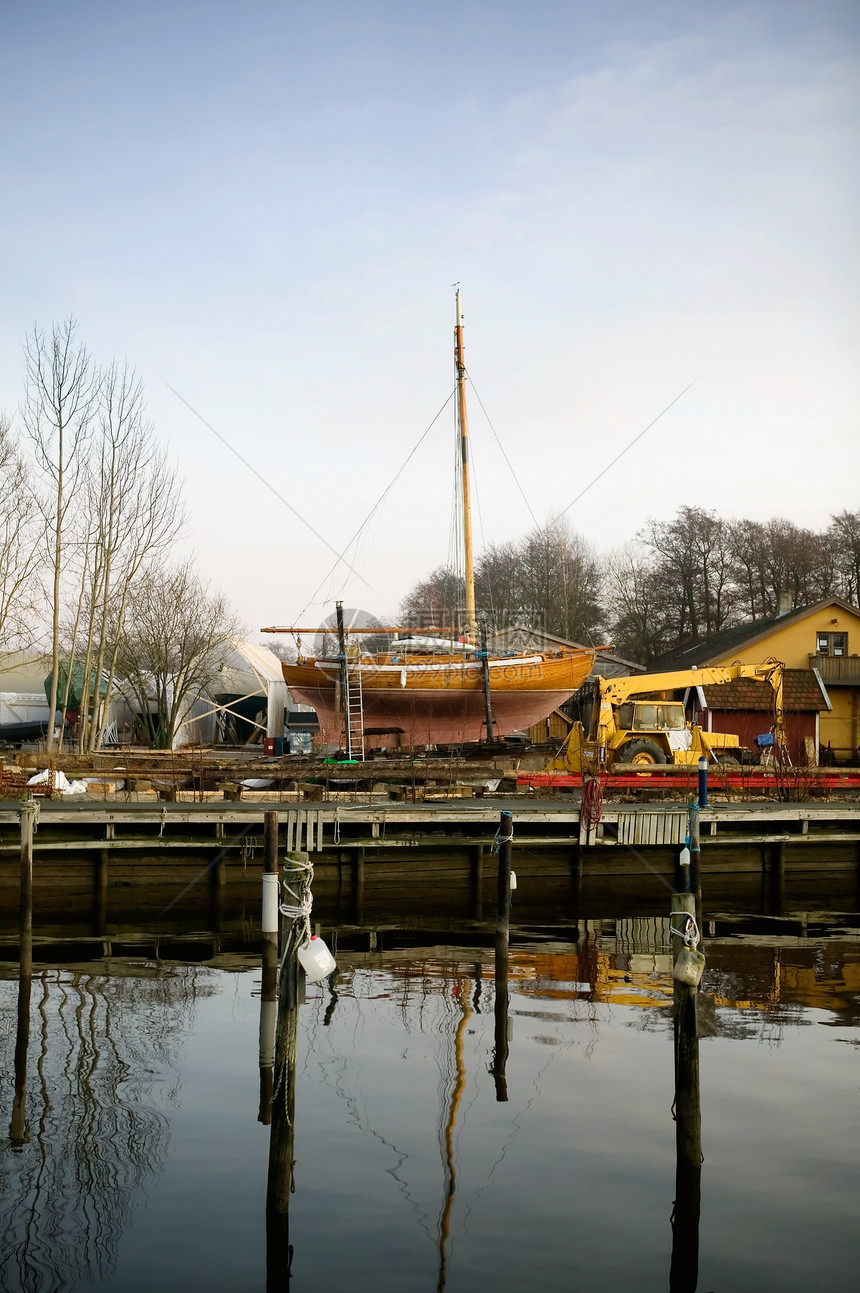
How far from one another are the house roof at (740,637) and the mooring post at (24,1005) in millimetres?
32625

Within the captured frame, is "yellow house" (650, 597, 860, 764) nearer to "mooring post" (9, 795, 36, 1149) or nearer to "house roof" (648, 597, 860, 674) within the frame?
"house roof" (648, 597, 860, 674)

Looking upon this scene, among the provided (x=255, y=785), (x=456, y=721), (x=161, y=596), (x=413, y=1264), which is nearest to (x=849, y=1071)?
(x=413, y=1264)

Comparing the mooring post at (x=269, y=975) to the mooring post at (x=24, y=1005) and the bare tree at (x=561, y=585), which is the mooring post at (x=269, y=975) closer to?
the mooring post at (x=24, y=1005)

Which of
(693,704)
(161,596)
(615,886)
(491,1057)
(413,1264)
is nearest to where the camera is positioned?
(413,1264)

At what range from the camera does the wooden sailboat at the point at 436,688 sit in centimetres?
3262

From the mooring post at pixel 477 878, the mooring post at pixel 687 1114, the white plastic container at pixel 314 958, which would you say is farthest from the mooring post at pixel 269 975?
the mooring post at pixel 477 878

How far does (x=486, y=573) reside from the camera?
69938mm

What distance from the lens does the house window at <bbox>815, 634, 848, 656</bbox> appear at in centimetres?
4184

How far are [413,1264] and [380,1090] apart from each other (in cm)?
316

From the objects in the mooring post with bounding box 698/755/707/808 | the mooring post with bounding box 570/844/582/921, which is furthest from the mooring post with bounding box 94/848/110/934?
the mooring post with bounding box 698/755/707/808

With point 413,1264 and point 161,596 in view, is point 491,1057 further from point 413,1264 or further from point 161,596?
point 161,596

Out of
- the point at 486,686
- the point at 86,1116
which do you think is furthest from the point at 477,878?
the point at 486,686

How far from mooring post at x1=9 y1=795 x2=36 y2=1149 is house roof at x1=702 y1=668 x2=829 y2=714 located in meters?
27.4

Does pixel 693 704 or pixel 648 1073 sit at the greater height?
pixel 693 704
